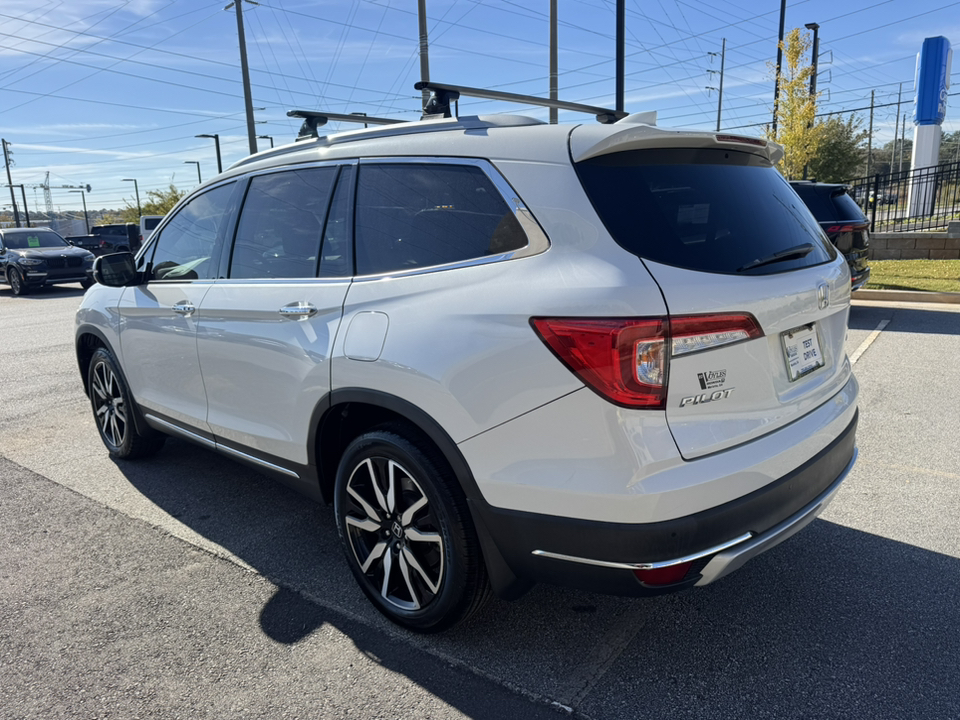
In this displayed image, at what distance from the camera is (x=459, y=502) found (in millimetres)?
2496

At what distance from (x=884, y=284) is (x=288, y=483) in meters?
11.3

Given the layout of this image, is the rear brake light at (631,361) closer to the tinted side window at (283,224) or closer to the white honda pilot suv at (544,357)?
the white honda pilot suv at (544,357)

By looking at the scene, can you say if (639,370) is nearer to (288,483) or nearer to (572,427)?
(572,427)

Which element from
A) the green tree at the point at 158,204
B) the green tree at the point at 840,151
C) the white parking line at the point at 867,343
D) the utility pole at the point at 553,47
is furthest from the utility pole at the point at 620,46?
the green tree at the point at 158,204

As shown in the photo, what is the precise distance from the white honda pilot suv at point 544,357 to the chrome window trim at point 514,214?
0.01 meters

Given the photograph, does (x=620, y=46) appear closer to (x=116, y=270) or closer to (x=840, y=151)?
(x=116, y=270)

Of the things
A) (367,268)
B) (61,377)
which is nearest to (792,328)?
(367,268)

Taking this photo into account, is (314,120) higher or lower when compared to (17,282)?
higher

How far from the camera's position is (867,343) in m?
7.80

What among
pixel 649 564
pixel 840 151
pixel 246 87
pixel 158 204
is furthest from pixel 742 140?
pixel 158 204

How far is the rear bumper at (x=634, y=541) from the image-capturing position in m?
2.15

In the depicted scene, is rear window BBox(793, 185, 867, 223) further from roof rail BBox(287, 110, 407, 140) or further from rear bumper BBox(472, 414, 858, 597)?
rear bumper BBox(472, 414, 858, 597)

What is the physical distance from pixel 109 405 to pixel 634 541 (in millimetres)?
4087

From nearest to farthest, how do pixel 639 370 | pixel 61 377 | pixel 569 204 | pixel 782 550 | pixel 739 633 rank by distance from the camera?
pixel 639 370, pixel 569 204, pixel 739 633, pixel 782 550, pixel 61 377
